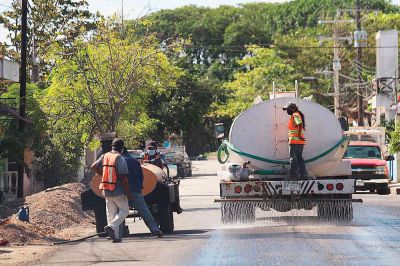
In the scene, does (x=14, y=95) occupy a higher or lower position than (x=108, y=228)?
higher

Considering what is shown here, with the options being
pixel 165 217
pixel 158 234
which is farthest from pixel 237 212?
pixel 158 234

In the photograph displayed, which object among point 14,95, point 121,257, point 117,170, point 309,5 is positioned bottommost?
point 121,257

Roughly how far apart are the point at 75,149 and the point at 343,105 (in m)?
49.0

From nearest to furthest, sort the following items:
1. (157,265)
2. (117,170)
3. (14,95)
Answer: (157,265) < (117,170) < (14,95)

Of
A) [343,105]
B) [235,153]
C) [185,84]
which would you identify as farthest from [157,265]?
[343,105]

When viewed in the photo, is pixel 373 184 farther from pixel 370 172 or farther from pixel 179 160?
pixel 179 160

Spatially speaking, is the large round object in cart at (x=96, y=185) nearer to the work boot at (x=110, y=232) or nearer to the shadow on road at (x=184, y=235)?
the shadow on road at (x=184, y=235)

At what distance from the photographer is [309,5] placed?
4653 inches

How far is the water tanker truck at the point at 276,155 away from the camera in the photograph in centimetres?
2145

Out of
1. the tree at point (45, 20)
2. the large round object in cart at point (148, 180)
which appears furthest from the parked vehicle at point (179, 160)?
the large round object in cart at point (148, 180)

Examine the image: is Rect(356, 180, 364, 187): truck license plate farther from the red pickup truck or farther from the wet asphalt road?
the wet asphalt road

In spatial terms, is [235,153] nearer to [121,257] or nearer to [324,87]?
[121,257]

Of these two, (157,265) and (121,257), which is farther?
(121,257)

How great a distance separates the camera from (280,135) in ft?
71.7
